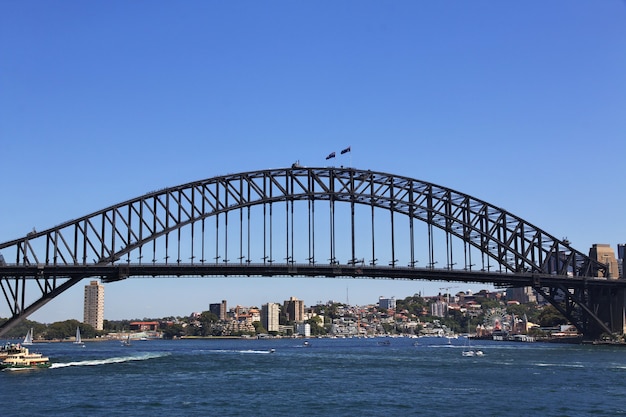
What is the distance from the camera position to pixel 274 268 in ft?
341

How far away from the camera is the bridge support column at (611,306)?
12744 cm

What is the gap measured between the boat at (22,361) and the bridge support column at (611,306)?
84.8 meters

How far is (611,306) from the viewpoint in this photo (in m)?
130

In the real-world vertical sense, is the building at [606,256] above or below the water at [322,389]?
above

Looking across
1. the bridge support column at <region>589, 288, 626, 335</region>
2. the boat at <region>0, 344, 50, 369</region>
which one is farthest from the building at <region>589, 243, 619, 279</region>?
the boat at <region>0, 344, 50, 369</region>

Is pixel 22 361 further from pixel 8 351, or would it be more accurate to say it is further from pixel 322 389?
pixel 322 389

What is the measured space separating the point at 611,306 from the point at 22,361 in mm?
89533

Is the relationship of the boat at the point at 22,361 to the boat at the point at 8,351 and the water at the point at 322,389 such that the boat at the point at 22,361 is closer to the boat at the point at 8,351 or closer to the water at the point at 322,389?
the boat at the point at 8,351

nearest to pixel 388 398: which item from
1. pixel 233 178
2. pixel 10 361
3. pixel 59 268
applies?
pixel 10 361

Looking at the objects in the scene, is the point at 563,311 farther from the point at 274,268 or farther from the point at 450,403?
the point at 450,403

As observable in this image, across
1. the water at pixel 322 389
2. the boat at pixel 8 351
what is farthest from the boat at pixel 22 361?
the water at pixel 322 389

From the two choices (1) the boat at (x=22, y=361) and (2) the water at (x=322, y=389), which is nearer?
(2) the water at (x=322, y=389)

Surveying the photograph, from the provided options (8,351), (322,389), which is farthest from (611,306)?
(8,351)

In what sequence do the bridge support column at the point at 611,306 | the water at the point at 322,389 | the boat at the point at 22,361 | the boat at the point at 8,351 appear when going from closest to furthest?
1. the water at the point at 322,389
2. the boat at the point at 22,361
3. the boat at the point at 8,351
4. the bridge support column at the point at 611,306
